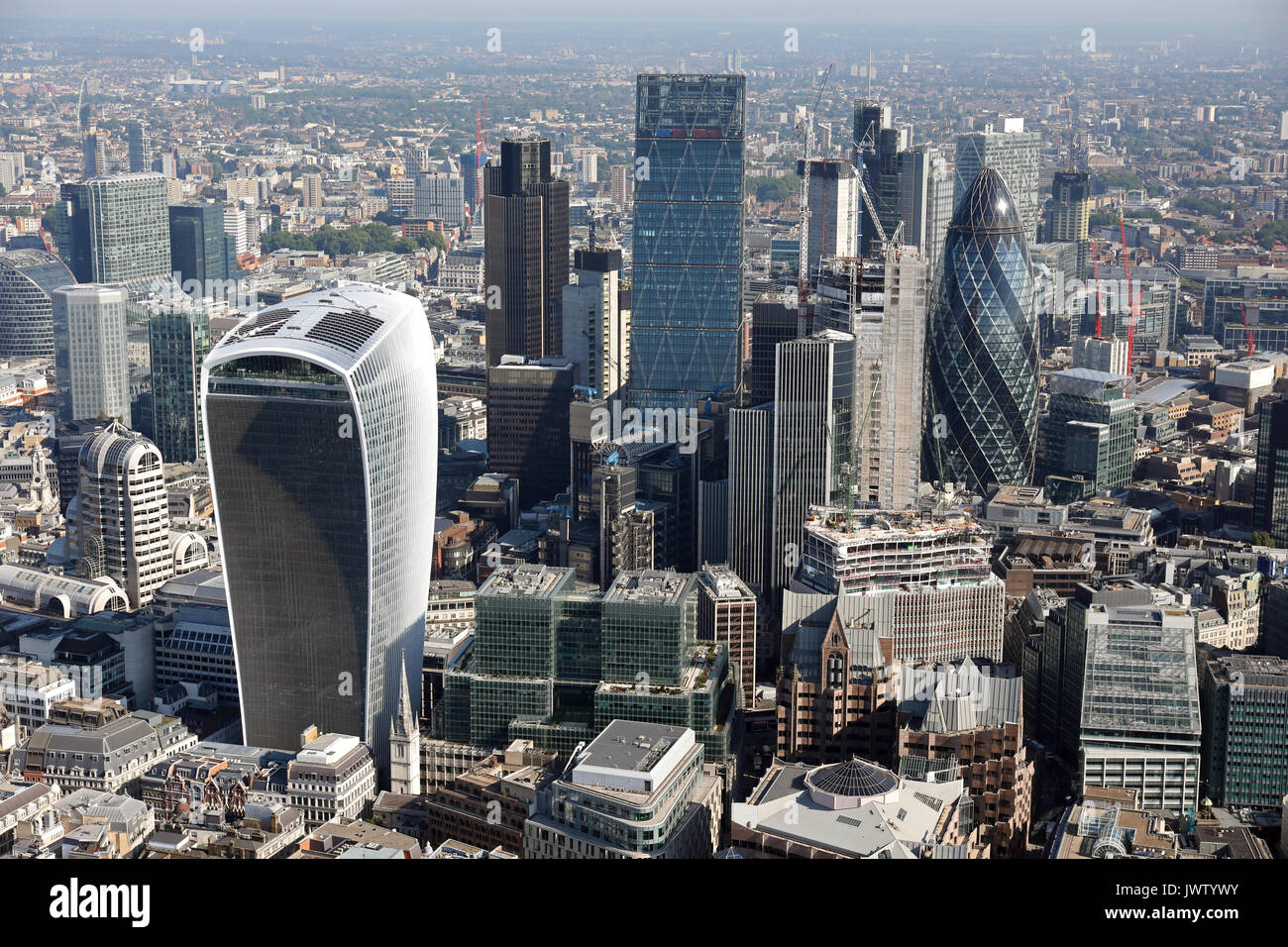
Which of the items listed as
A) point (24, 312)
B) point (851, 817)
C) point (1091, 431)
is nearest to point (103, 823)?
point (851, 817)

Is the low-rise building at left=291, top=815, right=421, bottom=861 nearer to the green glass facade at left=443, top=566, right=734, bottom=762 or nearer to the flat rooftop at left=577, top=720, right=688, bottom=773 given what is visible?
the flat rooftop at left=577, top=720, right=688, bottom=773

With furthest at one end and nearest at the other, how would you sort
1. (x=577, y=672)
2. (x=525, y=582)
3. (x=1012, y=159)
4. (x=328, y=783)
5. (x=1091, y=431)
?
(x=1012, y=159)
(x=1091, y=431)
(x=525, y=582)
(x=577, y=672)
(x=328, y=783)

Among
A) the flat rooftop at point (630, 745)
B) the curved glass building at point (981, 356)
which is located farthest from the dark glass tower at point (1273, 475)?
the flat rooftop at point (630, 745)

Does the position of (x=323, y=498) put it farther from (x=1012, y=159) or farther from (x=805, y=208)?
(x=1012, y=159)

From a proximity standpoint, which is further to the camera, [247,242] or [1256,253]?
[247,242]

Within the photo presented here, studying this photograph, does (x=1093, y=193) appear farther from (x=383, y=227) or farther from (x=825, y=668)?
(x=825, y=668)

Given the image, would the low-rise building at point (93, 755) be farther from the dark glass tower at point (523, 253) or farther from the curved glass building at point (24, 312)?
the curved glass building at point (24, 312)

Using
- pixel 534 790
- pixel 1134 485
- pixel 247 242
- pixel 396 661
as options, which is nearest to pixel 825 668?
pixel 534 790
